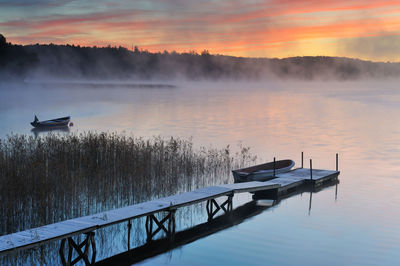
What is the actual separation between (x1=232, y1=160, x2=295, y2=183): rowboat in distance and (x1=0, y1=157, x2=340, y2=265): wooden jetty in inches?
14.8

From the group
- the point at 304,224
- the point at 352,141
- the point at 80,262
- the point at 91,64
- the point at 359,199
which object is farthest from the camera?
the point at 91,64

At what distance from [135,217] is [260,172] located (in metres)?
7.57

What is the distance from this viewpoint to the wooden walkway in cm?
888

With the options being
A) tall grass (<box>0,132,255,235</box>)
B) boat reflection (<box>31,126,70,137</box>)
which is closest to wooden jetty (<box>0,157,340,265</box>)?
tall grass (<box>0,132,255,235</box>)

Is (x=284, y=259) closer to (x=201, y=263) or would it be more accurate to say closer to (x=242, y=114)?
(x=201, y=263)

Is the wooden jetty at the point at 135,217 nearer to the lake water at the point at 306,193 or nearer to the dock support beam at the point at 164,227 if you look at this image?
the dock support beam at the point at 164,227

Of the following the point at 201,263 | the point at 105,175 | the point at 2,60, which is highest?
the point at 2,60

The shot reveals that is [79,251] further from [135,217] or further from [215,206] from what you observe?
[215,206]

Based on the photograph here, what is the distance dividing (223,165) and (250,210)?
434 centimetres

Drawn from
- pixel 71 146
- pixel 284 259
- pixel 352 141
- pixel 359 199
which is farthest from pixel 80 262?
pixel 352 141

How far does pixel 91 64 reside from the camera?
440 feet

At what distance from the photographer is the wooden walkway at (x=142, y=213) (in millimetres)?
8883

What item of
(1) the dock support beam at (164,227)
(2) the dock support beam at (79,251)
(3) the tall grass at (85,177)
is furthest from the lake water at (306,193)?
(3) the tall grass at (85,177)

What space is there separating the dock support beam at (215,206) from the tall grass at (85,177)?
5.91ft
